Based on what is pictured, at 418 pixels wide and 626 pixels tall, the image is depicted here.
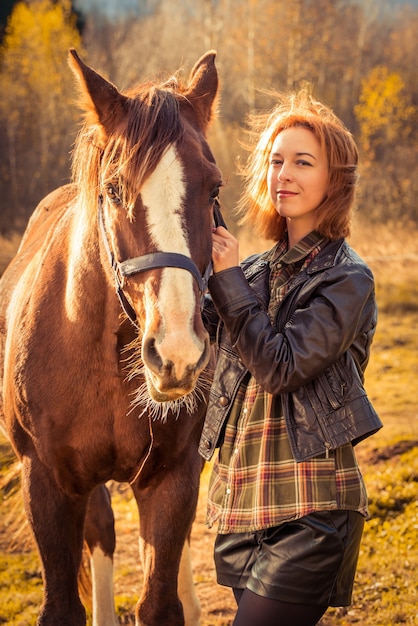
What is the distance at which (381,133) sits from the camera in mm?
29516

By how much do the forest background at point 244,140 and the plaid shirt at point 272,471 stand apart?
0.73 m

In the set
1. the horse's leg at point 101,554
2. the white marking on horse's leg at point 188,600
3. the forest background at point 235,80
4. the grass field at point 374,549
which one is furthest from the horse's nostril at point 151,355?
the forest background at point 235,80

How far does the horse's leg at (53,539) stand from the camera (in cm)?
269

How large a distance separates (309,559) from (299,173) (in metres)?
1.17

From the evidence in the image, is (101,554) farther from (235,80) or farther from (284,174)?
(235,80)

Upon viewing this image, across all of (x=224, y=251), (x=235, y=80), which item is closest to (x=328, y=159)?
(x=224, y=251)

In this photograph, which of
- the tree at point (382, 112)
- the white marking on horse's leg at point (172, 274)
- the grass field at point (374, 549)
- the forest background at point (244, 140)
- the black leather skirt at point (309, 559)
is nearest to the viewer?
the white marking on horse's leg at point (172, 274)

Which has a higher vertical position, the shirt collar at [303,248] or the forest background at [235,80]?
the forest background at [235,80]

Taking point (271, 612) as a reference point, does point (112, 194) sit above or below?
above

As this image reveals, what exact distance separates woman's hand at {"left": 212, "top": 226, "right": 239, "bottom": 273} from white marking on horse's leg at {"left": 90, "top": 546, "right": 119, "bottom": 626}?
2085 millimetres

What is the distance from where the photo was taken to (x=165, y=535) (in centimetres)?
268

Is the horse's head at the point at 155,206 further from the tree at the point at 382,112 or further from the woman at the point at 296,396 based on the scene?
the tree at the point at 382,112

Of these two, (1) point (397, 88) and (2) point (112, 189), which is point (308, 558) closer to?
(2) point (112, 189)

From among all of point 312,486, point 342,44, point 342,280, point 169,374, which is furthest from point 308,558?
point 342,44
